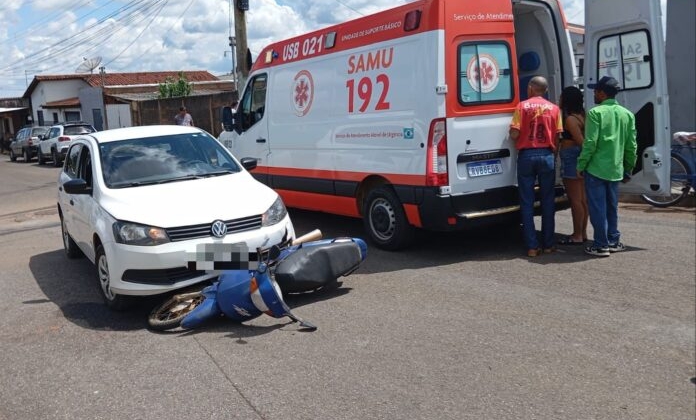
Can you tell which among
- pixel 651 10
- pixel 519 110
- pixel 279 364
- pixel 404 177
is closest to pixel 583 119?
pixel 519 110

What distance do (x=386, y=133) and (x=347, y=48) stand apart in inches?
50.6

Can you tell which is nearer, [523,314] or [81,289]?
[523,314]

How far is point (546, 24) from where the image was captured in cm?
774

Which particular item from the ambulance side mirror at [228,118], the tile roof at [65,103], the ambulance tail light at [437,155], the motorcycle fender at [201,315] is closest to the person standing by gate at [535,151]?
the ambulance tail light at [437,155]

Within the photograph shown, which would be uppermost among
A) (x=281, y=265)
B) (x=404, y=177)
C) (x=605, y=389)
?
(x=404, y=177)

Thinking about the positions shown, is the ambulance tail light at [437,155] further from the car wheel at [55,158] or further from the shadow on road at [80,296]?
the car wheel at [55,158]

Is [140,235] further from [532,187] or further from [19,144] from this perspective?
[19,144]

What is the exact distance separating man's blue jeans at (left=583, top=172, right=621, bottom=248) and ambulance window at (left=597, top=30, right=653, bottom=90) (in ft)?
4.25

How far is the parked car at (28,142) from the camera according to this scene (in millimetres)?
32938

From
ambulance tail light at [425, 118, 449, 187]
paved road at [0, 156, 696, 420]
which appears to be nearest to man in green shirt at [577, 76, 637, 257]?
paved road at [0, 156, 696, 420]

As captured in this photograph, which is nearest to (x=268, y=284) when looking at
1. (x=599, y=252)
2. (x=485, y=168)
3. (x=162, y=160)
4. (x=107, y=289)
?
(x=107, y=289)

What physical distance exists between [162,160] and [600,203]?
181 inches

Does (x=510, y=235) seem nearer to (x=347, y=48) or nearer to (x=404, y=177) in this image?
(x=404, y=177)

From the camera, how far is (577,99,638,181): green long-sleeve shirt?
21.7 ft
